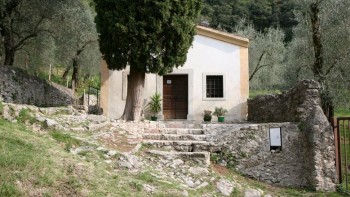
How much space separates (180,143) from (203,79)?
805 centimetres

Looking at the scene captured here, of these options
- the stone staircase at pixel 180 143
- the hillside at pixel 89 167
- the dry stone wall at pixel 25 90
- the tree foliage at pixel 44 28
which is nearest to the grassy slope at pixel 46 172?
the hillside at pixel 89 167

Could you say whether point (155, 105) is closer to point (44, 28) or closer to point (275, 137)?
point (44, 28)

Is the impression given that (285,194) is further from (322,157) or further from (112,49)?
(112,49)

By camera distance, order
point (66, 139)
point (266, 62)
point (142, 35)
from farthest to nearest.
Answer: point (266, 62), point (142, 35), point (66, 139)

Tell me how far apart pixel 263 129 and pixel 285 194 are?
2280 millimetres

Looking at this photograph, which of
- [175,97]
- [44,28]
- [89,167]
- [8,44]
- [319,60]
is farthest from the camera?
[175,97]

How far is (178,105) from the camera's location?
17.8m

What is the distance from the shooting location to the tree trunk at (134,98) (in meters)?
13.1

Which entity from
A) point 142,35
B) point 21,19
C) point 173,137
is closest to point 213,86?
point 142,35

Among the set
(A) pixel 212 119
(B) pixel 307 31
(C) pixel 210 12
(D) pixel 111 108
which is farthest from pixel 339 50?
(C) pixel 210 12

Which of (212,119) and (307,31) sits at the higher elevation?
(307,31)

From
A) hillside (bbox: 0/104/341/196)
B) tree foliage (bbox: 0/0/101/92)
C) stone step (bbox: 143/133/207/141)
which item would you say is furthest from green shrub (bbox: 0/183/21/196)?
tree foliage (bbox: 0/0/101/92)

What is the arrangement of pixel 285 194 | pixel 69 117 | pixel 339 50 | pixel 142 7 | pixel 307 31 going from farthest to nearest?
pixel 307 31 < pixel 339 50 < pixel 142 7 < pixel 69 117 < pixel 285 194

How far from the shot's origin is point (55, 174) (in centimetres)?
600
